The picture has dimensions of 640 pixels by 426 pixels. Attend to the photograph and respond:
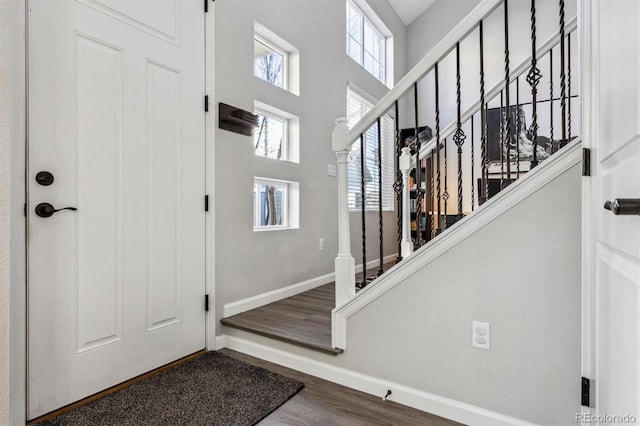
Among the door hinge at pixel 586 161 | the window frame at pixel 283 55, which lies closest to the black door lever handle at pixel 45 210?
the window frame at pixel 283 55

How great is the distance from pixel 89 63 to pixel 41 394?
157 cm

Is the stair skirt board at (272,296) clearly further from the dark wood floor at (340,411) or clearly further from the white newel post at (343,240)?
the white newel post at (343,240)

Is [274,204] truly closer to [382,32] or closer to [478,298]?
[478,298]

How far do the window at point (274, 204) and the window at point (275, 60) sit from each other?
2.84ft

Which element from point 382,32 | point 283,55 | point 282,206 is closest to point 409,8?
point 382,32

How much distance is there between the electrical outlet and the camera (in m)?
1.50

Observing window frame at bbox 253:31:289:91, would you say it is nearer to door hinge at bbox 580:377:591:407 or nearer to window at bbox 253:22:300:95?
window at bbox 253:22:300:95

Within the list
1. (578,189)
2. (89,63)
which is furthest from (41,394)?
(578,189)

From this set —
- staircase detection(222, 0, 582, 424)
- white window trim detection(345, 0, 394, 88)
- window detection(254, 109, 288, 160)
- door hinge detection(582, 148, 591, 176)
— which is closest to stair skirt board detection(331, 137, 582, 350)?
staircase detection(222, 0, 582, 424)

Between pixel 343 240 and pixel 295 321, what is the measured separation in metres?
0.77

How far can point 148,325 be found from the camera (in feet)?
6.59

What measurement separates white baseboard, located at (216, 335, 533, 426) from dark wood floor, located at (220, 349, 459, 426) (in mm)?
30

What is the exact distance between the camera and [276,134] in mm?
3115

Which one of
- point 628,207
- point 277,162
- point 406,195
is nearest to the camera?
point 628,207
